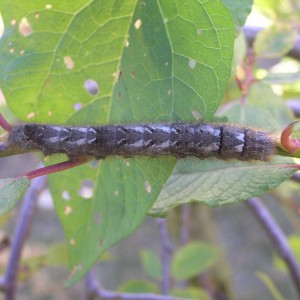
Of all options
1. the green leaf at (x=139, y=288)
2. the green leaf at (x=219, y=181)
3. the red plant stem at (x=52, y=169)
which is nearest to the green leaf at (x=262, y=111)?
the green leaf at (x=219, y=181)

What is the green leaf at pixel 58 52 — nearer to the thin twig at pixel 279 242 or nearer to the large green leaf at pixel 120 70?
the large green leaf at pixel 120 70

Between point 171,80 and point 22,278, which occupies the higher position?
point 171,80

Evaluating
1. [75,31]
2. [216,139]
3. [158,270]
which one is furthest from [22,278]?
[75,31]

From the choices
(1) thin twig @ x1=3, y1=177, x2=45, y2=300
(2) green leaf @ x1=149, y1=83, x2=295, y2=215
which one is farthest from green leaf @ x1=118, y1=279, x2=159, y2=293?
(2) green leaf @ x1=149, y1=83, x2=295, y2=215

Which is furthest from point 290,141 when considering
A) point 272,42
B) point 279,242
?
point 279,242

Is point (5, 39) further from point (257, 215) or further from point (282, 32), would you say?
point (257, 215)

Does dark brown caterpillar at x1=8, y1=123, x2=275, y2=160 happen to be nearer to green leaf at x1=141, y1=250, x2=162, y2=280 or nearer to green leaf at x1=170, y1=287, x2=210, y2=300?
green leaf at x1=170, y1=287, x2=210, y2=300
